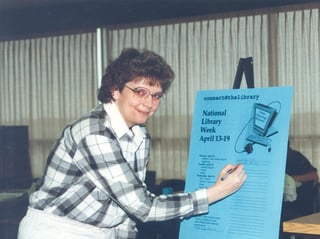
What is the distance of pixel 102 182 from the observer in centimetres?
212

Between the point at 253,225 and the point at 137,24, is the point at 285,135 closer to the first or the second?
the point at 253,225

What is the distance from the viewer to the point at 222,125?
2.57 metres

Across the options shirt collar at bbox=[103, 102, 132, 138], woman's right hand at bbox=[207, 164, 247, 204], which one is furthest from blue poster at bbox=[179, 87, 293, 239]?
shirt collar at bbox=[103, 102, 132, 138]

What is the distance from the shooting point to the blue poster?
232cm

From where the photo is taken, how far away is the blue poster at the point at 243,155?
2.32 m

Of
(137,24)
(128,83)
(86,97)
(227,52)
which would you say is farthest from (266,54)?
(128,83)

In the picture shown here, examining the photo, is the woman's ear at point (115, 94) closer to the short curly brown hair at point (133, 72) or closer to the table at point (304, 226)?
the short curly brown hair at point (133, 72)

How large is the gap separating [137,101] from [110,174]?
27cm

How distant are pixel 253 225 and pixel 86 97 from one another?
17.0 ft

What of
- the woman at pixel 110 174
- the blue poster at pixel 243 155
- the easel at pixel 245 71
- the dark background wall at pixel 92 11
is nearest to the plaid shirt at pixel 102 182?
the woman at pixel 110 174

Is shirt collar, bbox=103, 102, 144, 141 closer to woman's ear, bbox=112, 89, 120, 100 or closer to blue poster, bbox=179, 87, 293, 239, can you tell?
woman's ear, bbox=112, 89, 120, 100

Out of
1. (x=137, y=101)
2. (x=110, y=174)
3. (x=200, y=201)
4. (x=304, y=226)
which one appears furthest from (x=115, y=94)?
(x=304, y=226)

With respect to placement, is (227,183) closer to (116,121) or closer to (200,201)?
(200,201)

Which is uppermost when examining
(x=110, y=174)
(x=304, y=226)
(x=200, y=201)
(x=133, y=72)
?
(x=133, y=72)
